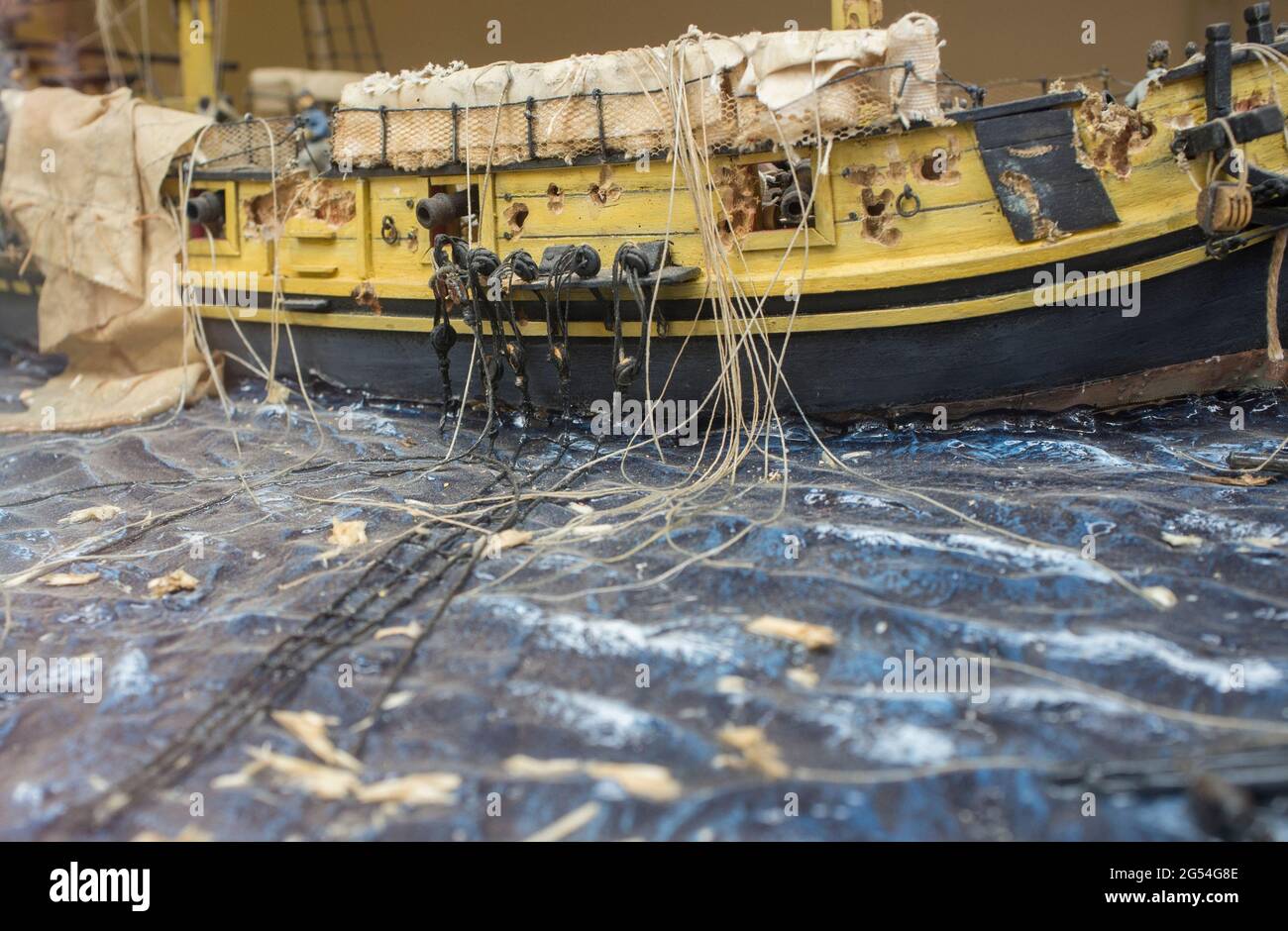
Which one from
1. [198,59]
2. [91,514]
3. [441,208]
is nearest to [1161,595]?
[441,208]

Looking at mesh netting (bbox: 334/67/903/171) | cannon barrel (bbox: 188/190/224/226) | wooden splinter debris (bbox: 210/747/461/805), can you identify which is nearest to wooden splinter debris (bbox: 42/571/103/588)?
wooden splinter debris (bbox: 210/747/461/805)

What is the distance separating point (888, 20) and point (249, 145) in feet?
14.2

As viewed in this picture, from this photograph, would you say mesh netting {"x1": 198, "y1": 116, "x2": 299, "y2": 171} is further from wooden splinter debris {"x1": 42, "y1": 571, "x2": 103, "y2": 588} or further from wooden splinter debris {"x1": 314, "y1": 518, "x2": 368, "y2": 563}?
wooden splinter debris {"x1": 42, "y1": 571, "x2": 103, "y2": 588}

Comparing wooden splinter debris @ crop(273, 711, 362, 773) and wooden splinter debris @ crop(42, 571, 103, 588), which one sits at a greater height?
wooden splinter debris @ crop(42, 571, 103, 588)

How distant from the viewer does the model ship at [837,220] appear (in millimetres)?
4723

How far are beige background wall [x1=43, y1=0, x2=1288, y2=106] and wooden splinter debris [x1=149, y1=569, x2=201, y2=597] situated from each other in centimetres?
536

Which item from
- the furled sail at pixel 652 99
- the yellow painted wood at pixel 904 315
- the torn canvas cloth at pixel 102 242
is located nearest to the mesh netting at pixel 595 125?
the furled sail at pixel 652 99

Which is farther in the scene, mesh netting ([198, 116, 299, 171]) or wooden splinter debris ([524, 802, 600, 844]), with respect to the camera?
mesh netting ([198, 116, 299, 171])

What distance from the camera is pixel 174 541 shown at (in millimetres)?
4516

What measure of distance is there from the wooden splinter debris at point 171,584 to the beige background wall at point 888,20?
5363 millimetres

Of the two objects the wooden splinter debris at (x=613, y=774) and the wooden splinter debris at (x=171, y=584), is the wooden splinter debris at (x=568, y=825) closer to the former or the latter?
the wooden splinter debris at (x=613, y=774)

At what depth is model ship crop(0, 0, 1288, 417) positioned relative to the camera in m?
4.72

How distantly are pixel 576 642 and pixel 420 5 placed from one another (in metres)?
7.53

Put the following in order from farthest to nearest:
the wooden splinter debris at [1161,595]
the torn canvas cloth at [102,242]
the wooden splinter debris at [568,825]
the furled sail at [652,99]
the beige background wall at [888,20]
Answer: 1. the beige background wall at [888,20]
2. the torn canvas cloth at [102,242]
3. the furled sail at [652,99]
4. the wooden splinter debris at [1161,595]
5. the wooden splinter debris at [568,825]
